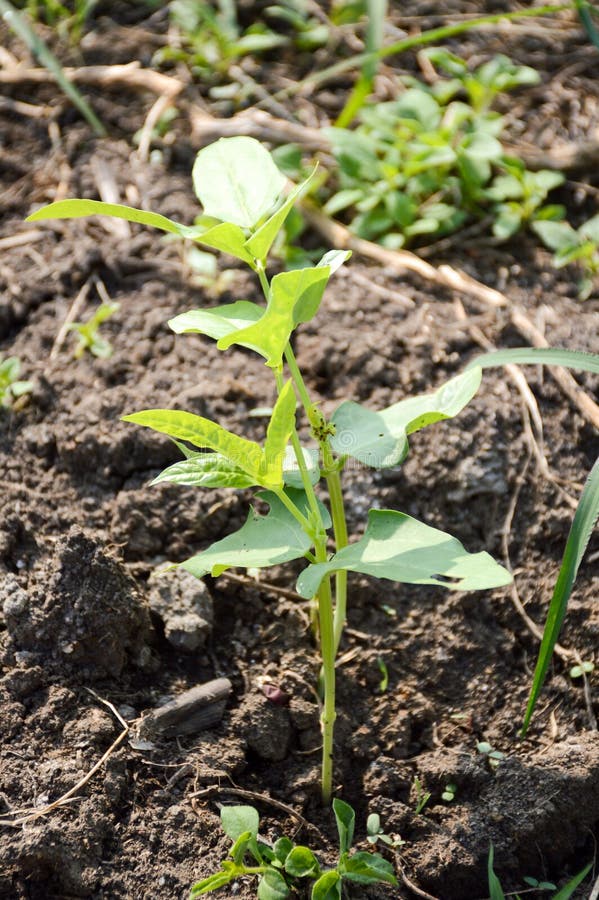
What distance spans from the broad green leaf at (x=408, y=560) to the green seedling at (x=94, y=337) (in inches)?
37.0

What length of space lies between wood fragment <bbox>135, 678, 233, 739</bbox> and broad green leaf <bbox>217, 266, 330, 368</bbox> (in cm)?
62

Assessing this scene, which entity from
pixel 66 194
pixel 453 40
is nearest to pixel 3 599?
pixel 66 194

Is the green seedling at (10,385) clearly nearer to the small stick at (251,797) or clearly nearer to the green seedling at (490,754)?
the small stick at (251,797)

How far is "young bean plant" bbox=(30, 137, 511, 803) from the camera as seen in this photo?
1.12 meters

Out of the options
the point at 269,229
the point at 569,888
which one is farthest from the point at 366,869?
the point at 269,229

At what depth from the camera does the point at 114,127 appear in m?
2.60

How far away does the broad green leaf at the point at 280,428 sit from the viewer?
3.68ft

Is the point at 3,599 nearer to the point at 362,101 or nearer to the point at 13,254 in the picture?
the point at 13,254

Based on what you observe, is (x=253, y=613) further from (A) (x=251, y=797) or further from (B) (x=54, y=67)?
(B) (x=54, y=67)

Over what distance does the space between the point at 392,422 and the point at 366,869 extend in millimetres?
642

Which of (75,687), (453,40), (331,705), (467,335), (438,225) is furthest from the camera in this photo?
(453,40)

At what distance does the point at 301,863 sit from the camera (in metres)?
1.29

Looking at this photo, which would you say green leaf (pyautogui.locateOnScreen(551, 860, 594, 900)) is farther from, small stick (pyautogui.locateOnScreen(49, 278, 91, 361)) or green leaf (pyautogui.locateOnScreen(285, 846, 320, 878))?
small stick (pyautogui.locateOnScreen(49, 278, 91, 361))

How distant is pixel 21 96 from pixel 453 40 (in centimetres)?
132
